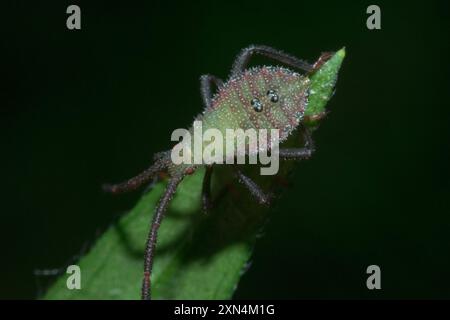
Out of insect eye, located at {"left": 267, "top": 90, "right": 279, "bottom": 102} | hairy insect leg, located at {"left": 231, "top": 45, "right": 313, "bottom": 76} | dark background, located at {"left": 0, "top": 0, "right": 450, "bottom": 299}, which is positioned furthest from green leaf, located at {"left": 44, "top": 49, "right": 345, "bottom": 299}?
dark background, located at {"left": 0, "top": 0, "right": 450, "bottom": 299}

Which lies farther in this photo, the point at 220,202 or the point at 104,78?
the point at 104,78

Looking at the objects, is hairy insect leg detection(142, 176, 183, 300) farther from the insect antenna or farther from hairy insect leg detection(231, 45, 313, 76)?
hairy insect leg detection(231, 45, 313, 76)

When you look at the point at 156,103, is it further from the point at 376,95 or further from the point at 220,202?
the point at 220,202

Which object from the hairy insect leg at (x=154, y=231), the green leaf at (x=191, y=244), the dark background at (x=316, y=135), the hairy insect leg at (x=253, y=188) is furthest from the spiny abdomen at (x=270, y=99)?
the dark background at (x=316, y=135)

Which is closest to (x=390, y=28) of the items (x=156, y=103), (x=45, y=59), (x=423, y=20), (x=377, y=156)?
(x=423, y=20)

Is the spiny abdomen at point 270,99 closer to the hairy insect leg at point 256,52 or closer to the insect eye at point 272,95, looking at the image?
the insect eye at point 272,95
